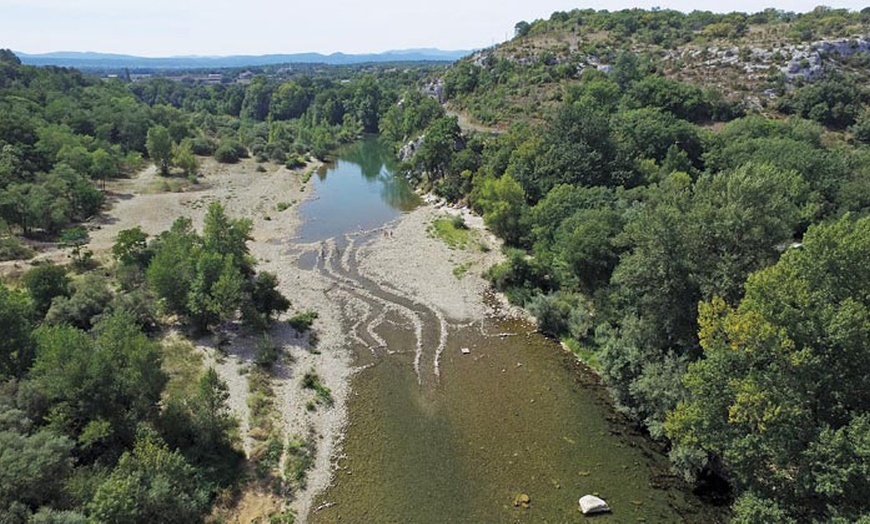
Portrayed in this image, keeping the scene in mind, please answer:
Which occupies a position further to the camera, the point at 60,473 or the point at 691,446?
the point at 691,446

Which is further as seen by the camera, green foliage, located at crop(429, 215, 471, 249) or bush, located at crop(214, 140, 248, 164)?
bush, located at crop(214, 140, 248, 164)

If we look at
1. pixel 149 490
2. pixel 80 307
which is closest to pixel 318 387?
pixel 149 490

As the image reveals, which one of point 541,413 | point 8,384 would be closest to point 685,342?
point 541,413

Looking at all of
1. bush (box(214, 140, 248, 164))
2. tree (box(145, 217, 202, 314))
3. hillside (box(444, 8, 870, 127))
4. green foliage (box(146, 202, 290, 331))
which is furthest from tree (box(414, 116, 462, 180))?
tree (box(145, 217, 202, 314))

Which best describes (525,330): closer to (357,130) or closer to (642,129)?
(642,129)

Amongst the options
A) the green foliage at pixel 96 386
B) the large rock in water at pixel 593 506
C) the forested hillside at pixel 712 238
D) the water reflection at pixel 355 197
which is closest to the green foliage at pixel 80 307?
the green foliage at pixel 96 386

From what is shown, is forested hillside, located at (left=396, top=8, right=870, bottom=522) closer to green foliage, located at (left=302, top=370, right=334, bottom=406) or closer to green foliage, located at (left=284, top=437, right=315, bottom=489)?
green foliage, located at (left=302, top=370, right=334, bottom=406)
